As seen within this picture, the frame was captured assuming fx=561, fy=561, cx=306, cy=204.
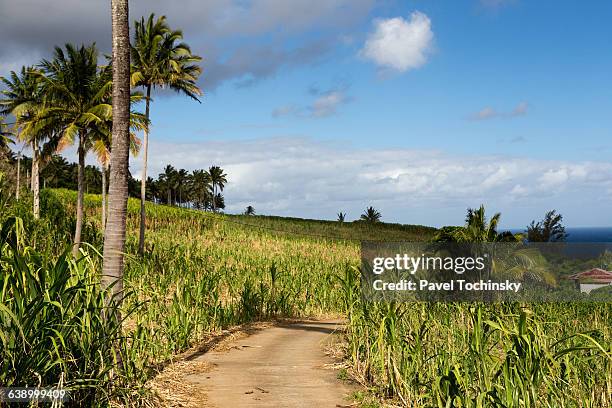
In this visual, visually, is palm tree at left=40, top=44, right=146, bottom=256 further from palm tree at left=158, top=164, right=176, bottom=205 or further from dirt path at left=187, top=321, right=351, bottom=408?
palm tree at left=158, top=164, right=176, bottom=205

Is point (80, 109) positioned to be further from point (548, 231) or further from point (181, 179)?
point (181, 179)

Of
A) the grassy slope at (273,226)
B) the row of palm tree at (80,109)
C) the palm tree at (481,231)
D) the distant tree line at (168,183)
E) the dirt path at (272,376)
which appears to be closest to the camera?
the dirt path at (272,376)

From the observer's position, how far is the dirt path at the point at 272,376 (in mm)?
6869

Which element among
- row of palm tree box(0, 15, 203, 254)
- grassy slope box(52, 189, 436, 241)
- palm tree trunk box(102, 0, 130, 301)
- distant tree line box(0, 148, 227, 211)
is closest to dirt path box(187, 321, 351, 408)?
palm tree trunk box(102, 0, 130, 301)

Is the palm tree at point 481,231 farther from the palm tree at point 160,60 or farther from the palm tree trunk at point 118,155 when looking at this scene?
the palm tree at point 160,60

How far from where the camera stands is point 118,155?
7.66 m

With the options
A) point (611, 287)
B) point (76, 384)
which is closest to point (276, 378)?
point (76, 384)

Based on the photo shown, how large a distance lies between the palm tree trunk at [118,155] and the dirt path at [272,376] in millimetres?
1906

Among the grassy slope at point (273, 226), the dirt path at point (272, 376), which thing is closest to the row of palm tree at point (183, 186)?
the grassy slope at point (273, 226)

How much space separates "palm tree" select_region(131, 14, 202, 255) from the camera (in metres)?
32.7

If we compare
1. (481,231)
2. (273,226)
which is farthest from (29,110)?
(481,231)

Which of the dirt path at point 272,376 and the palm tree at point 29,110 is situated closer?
the dirt path at point 272,376

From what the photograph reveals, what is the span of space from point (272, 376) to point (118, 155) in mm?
3768

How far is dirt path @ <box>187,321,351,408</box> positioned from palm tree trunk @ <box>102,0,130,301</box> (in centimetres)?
→ 191
